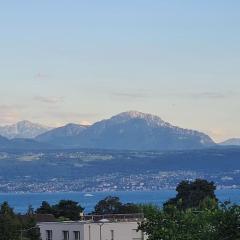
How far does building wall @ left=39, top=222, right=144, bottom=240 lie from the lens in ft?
277

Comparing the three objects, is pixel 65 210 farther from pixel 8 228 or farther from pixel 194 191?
pixel 8 228

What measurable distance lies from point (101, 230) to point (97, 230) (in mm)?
357

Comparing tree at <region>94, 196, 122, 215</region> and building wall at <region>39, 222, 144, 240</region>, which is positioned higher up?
tree at <region>94, 196, 122, 215</region>

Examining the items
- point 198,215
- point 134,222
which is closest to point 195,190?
point 134,222

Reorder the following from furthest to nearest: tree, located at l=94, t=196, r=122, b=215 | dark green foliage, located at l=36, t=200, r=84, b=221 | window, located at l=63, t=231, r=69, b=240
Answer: tree, located at l=94, t=196, r=122, b=215 → dark green foliage, located at l=36, t=200, r=84, b=221 → window, located at l=63, t=231, r=69, b=240

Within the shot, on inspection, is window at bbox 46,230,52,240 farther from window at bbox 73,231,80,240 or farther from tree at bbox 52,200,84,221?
tree at bbox 52,200,84,221

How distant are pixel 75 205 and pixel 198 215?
231 ft

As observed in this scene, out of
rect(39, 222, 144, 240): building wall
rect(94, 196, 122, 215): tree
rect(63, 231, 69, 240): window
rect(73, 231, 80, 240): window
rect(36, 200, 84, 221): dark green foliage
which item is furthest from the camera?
rect(94, 196, 122, 215): tree

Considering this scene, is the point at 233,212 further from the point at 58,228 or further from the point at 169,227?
the point at 58,228

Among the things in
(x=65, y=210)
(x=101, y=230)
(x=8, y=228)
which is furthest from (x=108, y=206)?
(x=8, y=228)

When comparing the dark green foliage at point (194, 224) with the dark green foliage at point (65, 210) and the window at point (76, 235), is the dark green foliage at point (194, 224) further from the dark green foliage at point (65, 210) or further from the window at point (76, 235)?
the dark green foliage at point (65, 210)

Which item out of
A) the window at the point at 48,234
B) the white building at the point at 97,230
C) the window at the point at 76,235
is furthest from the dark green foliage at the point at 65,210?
the window at the point at 76,235

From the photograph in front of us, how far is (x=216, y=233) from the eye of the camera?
45.1 meters

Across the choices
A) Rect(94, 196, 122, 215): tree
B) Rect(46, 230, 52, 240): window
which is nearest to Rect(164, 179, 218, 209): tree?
Rect(94, 196, 122, 215): tree
